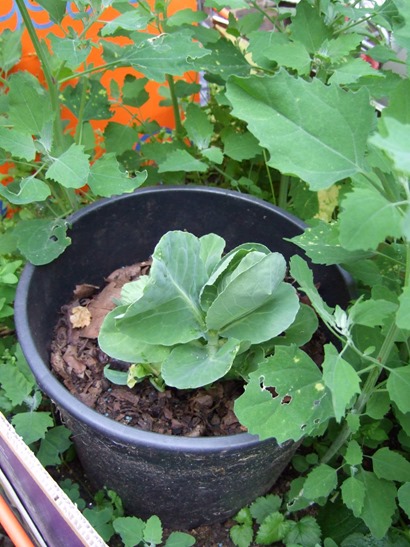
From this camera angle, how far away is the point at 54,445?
1292 millimetres

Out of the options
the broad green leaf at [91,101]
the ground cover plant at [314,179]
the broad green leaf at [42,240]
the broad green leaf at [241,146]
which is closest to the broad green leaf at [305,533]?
the ground cover plant at [314,179]

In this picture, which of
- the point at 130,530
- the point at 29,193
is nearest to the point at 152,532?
the point at 130,530

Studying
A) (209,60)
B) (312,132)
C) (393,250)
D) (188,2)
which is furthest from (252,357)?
(188,2)

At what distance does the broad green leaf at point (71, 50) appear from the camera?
1.12 m

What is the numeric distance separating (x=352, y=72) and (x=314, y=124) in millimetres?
539

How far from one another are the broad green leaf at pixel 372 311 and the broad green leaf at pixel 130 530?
634 mm

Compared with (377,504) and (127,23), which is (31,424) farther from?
(127,23)

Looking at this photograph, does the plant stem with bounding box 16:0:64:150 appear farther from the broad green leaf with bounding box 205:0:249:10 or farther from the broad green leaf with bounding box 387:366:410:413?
the broad green leaf with bounding box 387:366:410:413

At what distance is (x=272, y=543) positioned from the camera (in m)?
1.27

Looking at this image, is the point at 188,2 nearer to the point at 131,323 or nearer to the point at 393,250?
the point at 393,250

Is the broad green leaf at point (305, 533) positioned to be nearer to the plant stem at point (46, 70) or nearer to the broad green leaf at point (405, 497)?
the broad green leaf at point (405, 497)

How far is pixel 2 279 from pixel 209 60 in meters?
0.76

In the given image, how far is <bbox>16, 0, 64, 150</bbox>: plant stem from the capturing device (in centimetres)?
113

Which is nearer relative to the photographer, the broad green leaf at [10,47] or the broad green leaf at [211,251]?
the broad green leaf at [211,251]
